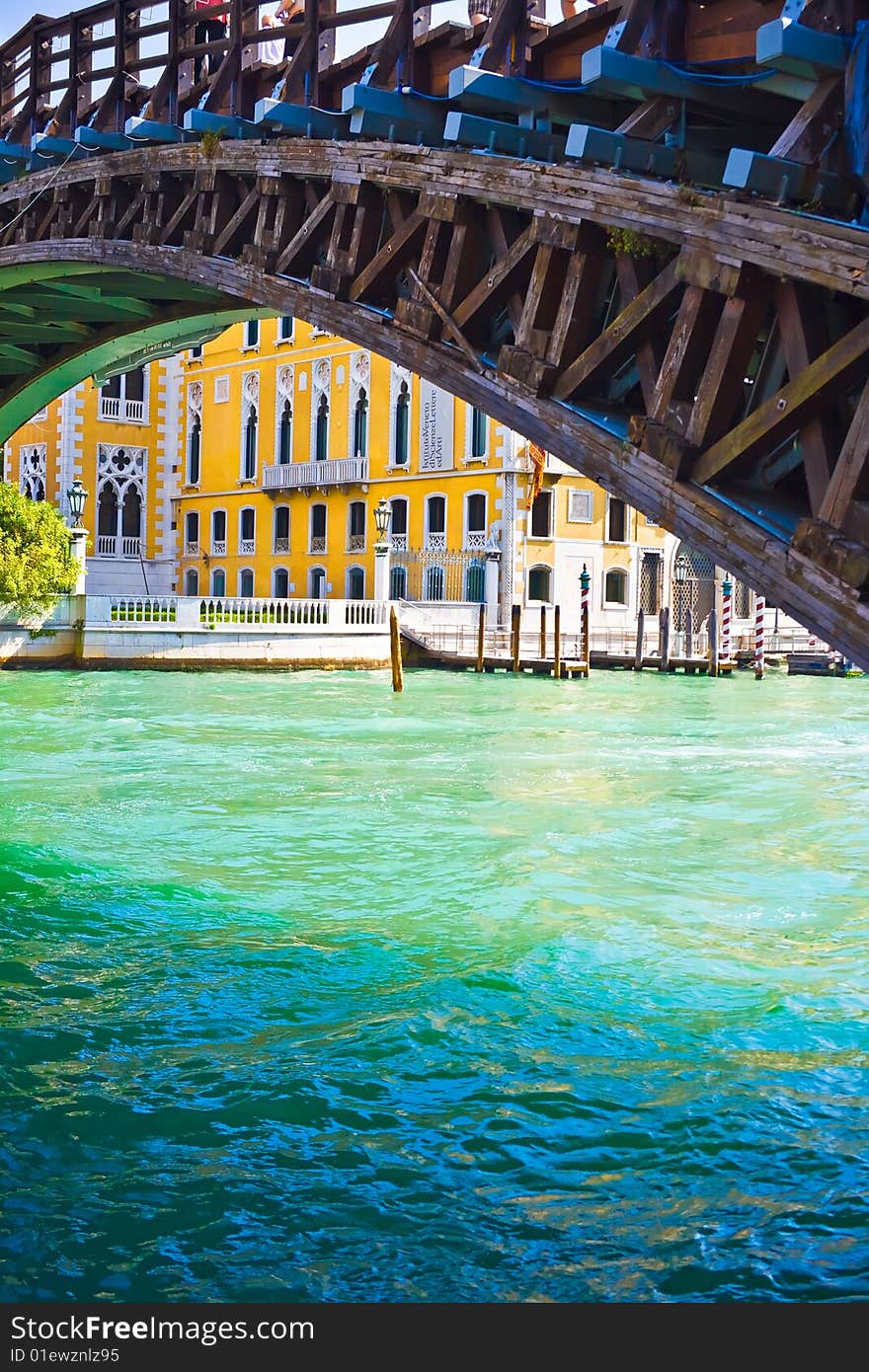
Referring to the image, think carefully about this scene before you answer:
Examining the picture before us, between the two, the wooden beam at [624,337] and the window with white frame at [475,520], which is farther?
the window with white frame at [475,520]

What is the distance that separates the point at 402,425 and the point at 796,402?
26312 mm

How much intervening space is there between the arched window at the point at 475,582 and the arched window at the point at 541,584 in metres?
1.01

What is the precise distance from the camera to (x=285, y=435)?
33.2m

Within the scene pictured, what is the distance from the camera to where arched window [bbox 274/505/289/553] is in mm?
33094

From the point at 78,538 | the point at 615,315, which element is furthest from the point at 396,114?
the point at 78,538

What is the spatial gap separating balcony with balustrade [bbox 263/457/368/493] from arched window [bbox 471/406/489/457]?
3198 mm

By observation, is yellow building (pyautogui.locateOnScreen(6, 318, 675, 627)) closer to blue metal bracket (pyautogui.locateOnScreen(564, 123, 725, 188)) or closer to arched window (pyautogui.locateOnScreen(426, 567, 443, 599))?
arched window (pyautogui.locateOnScreen(426, 567, 443, 599))

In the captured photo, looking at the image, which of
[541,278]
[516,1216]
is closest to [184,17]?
[541,278]

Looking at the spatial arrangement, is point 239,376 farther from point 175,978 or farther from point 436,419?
point 175,978

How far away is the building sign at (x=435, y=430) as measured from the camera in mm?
28984

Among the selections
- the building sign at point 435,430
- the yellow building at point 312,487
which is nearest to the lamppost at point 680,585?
the yellow building at point 312,487

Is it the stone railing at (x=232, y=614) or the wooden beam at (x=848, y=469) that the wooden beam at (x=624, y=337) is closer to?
the wooden beam at (x=848, y=469)

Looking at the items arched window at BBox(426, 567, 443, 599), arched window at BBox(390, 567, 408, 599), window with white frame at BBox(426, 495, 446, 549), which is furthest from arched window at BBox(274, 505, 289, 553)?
arched window at BBox(426, 567, 443, 599)

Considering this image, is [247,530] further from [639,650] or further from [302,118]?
[302,118]
